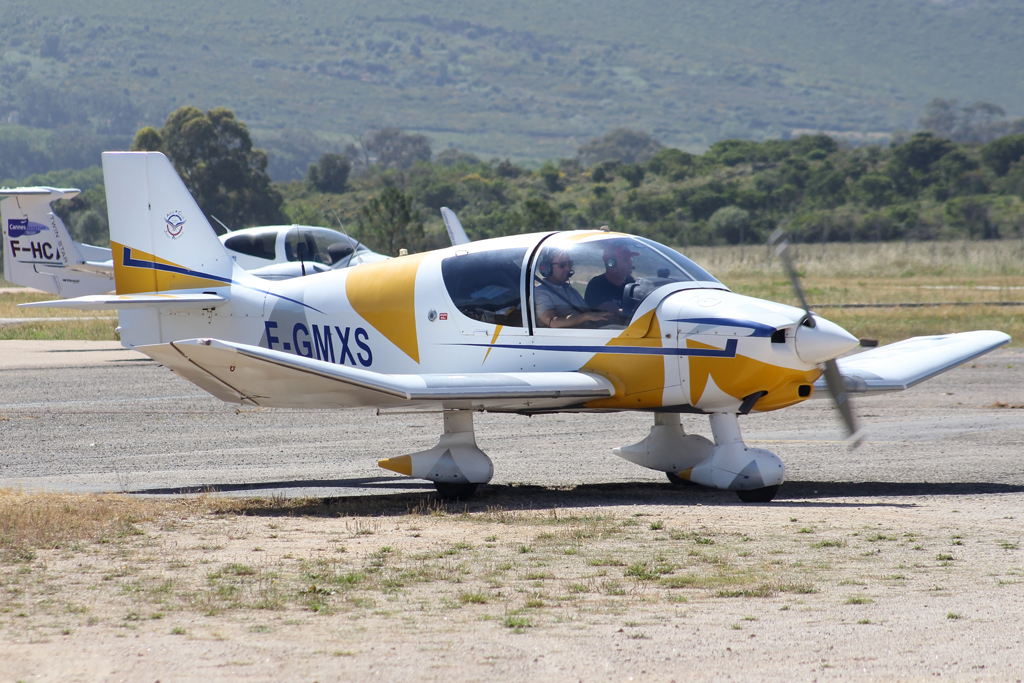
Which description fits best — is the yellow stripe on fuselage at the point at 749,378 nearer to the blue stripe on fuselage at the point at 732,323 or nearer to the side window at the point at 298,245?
the blue stripe on fuselage at the point at 732,323

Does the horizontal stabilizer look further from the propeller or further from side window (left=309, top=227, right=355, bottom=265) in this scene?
side window (left=309, top=227, right=355, bottom=265)

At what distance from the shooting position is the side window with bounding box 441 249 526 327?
10461 millimetres

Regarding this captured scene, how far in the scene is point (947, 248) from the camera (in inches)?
2478

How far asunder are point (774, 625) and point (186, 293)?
8.99 meters

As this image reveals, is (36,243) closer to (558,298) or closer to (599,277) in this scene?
(558,298)

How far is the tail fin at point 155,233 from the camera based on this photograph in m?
12.9

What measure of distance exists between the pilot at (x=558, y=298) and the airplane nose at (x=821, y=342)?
1892 mm

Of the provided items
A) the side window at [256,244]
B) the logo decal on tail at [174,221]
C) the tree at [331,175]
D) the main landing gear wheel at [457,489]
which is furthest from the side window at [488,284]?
the tree at [331,175]

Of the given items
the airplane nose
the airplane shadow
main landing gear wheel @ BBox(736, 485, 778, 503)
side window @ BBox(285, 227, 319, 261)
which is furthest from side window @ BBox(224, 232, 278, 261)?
the airplane nose

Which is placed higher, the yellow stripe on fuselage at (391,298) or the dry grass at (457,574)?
the yellow stripe on fuselage at (391,298)

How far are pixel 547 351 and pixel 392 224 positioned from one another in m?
37.1

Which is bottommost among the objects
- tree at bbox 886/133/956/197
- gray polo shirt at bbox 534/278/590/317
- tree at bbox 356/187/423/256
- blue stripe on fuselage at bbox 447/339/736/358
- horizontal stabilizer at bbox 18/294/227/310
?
blue stripe on fuselage at bbox 447/339/736/358

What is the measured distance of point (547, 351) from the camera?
10281mm

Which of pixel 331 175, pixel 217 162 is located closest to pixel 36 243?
pixel 217 162
